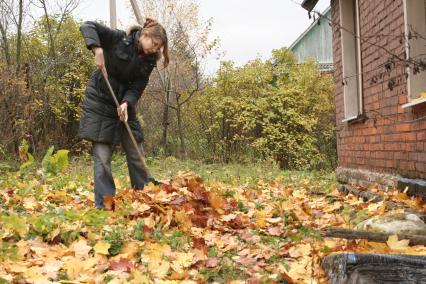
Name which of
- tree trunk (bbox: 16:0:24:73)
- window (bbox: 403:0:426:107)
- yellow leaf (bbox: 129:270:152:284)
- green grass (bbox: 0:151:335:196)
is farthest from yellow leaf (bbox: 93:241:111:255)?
tree trunk (bbox: 16:0:24:73)

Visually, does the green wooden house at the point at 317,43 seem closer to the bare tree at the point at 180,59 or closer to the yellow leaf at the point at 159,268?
the bare tree at the point at 180,59

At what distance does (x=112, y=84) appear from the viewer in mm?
5180

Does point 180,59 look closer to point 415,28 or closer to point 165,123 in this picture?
point 165,123

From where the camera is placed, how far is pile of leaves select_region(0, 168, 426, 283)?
2.91m

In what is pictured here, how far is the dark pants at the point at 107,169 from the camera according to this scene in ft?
16.3

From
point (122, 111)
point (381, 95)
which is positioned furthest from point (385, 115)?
point (122, 111)

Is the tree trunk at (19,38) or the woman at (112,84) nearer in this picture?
the woman at (112,84)

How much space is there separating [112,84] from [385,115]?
293 cm

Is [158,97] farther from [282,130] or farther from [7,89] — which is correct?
[7,89]

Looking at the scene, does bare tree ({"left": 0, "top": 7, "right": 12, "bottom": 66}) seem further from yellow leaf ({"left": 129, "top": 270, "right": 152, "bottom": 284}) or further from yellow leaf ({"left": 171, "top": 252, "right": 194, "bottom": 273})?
yellow leaf ({"left": 129, "top": 270, "right": 152, "bottom": 284})

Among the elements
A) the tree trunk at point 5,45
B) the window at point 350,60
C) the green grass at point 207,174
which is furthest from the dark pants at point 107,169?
the tree trunk at point 5,45

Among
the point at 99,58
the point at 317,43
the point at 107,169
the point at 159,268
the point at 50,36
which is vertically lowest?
the point at 159,268

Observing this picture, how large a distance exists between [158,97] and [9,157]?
22.4ft

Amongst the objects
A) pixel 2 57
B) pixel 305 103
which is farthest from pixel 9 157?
pixel 305 103
